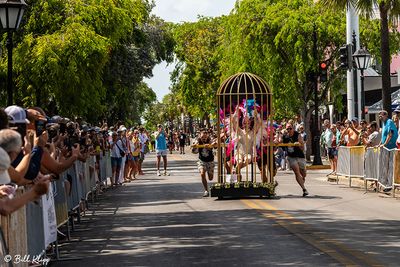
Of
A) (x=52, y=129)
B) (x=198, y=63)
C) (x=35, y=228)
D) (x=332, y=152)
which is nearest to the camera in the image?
(x=35, y=228)

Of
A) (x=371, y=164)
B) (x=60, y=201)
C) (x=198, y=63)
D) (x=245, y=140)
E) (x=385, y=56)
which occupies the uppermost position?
(x=198, y=63)

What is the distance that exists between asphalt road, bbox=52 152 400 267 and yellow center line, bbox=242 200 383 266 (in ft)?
0.04

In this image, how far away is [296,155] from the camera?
22.5 metres

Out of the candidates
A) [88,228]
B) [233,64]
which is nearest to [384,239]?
[88,228]

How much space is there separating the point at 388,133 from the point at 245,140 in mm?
3644

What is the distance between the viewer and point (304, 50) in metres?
42.0

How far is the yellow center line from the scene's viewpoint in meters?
11.0

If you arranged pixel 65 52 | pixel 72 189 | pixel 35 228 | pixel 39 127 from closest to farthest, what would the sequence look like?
pixel 35 228, pixel 39 127, pixel 72 189, pixel 65 52

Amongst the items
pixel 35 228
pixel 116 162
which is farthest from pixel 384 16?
pixel 35 228

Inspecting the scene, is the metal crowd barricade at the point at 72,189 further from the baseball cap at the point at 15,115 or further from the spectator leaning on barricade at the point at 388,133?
the spectator leaning on barricade at the point at 388,133

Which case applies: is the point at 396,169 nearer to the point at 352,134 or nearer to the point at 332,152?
the point at 352,134

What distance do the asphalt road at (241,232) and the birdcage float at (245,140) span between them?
Answer: 341mm

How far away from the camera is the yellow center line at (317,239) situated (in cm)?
1102

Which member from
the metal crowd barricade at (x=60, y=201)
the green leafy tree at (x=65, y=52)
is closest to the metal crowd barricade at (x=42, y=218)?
the metal crowd barricade at (x=60, y=201)
